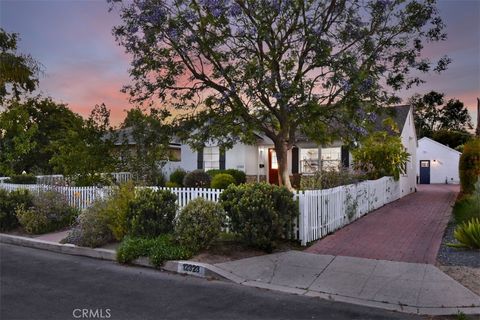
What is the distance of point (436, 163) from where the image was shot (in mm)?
36406

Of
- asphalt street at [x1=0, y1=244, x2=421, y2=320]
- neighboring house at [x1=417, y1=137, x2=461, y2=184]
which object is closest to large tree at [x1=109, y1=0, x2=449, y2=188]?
asphalt street at [x1=0, y1=244, x2=421, y2=320]

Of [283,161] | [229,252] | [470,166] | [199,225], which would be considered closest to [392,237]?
[229,252]

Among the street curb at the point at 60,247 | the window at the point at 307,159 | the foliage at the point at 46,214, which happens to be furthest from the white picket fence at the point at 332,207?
the foliage at the point at 46,214

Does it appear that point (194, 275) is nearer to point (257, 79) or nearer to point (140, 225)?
point (140, 225)

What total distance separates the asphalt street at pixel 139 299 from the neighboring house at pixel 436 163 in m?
33.6

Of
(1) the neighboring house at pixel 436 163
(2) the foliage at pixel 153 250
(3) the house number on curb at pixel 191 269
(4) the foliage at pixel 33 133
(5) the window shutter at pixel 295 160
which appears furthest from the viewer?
(1) the neighboring house at pixel 436 163

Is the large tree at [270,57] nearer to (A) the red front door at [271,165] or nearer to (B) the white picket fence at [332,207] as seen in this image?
(B) the white picket fence at [332,207]

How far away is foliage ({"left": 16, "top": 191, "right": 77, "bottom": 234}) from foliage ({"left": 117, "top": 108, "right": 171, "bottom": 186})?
3573 mm

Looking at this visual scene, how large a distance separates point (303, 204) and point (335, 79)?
3809 mm

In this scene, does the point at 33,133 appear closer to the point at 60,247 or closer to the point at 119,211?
A: the point at 60,247

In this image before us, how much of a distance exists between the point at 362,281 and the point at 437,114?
63.0 m

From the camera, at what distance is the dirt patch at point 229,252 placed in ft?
26.0

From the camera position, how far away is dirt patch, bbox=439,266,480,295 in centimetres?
631

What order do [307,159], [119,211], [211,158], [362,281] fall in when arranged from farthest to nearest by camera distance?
[211,158], [307,159], [119,211], [362,281]
